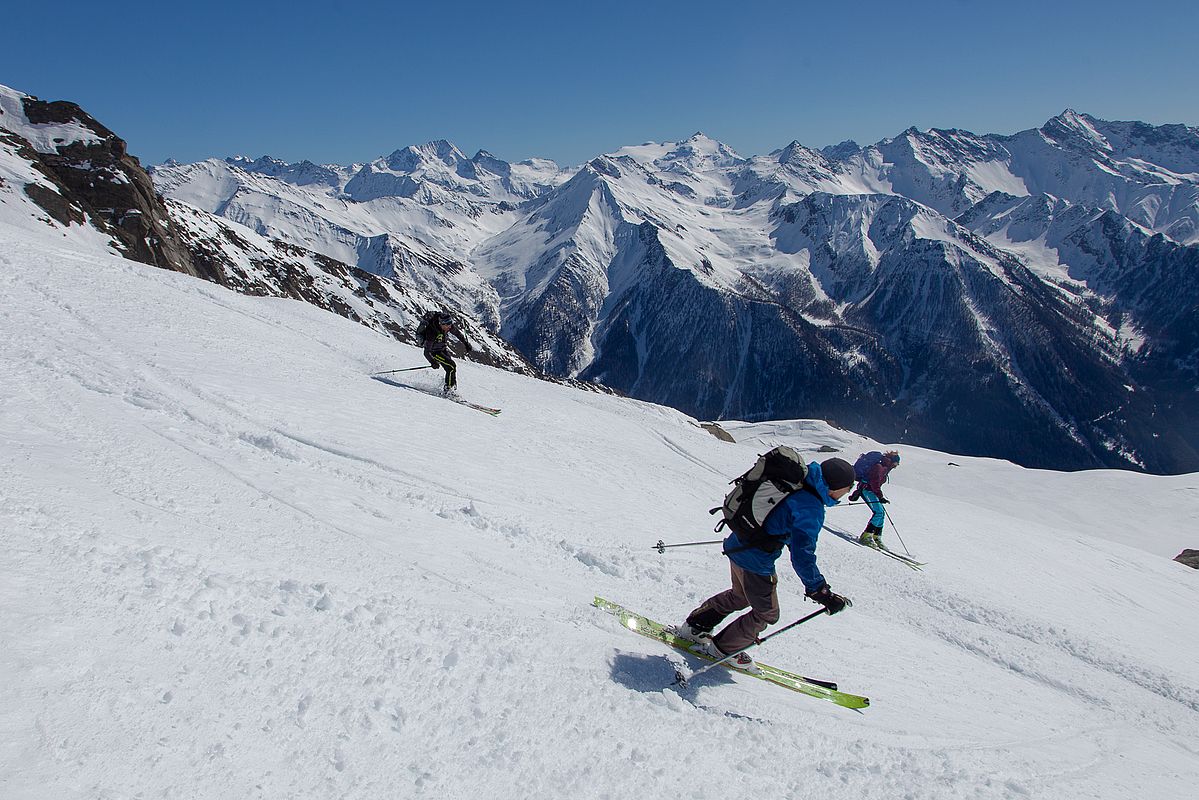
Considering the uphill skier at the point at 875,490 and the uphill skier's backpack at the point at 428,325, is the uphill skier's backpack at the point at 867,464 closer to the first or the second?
the uphill skier at the point at 875,490

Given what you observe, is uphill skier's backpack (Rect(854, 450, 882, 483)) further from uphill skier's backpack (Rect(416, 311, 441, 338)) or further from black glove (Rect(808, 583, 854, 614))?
uphill skier's backpack (Rect(416, 311, 441, 338))

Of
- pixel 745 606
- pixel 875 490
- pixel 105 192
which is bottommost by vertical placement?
pixel 745 606

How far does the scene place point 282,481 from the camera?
9.26m

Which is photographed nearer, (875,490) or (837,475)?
(837,475)

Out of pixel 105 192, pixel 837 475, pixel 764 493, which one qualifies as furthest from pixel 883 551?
pixel 105 192

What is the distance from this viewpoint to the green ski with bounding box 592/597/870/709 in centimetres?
731

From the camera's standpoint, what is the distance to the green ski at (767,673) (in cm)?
731

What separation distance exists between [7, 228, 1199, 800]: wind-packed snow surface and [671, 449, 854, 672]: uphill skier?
0.50 m

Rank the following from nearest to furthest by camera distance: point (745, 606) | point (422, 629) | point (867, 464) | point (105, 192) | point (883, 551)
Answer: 1. point (422, 629)
2. point (745, 606)
3. point (883, 551)
4. point (867, 464)
5. point (105, 192)

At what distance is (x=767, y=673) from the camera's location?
7441 mm

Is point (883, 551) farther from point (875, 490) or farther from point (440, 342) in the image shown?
point (440, 342)

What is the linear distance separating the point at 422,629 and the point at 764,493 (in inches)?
149

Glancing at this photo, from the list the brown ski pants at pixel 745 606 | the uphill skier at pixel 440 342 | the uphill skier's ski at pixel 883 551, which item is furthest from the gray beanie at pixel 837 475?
the uphill skier at pixel 440 342

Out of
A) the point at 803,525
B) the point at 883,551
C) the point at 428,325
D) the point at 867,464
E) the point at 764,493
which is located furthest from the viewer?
the point at 428,325
